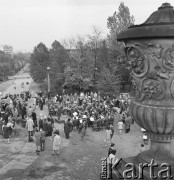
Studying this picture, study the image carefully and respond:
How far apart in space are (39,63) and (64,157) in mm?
40761

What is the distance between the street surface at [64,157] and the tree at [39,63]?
3283cm

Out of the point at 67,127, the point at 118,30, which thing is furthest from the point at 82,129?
the point at 118,30

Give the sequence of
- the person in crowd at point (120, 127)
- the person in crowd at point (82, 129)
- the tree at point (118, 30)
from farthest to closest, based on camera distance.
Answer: the tree at point (118, 30) < the person in crowd at point (120, 127) < the person in crowd at point (82, 129)

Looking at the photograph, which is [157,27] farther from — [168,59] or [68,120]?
[68,120]

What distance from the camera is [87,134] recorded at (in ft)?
54.9

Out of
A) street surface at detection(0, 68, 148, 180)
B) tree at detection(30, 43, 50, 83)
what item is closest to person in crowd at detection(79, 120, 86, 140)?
street surface at detection(0, 68, 148, 180)

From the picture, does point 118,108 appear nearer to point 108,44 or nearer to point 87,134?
point 87,134

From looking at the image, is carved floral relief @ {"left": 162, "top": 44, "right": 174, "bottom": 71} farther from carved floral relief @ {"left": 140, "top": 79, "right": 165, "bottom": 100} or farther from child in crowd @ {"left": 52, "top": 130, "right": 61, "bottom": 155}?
child in crowd @ {"left": 52, "top": 130, "right": 61, "bottom": 155}

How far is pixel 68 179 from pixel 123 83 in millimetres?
29281

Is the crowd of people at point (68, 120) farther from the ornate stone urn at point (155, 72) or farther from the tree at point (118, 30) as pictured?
the tree at point (118, 30)

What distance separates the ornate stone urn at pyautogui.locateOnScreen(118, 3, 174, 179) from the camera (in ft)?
15.6

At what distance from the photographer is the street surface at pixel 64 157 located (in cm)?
1077

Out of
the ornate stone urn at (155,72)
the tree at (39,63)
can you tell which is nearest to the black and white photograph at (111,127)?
the ornate stone urn at (155,72)

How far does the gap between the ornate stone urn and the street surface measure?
19.2ft
